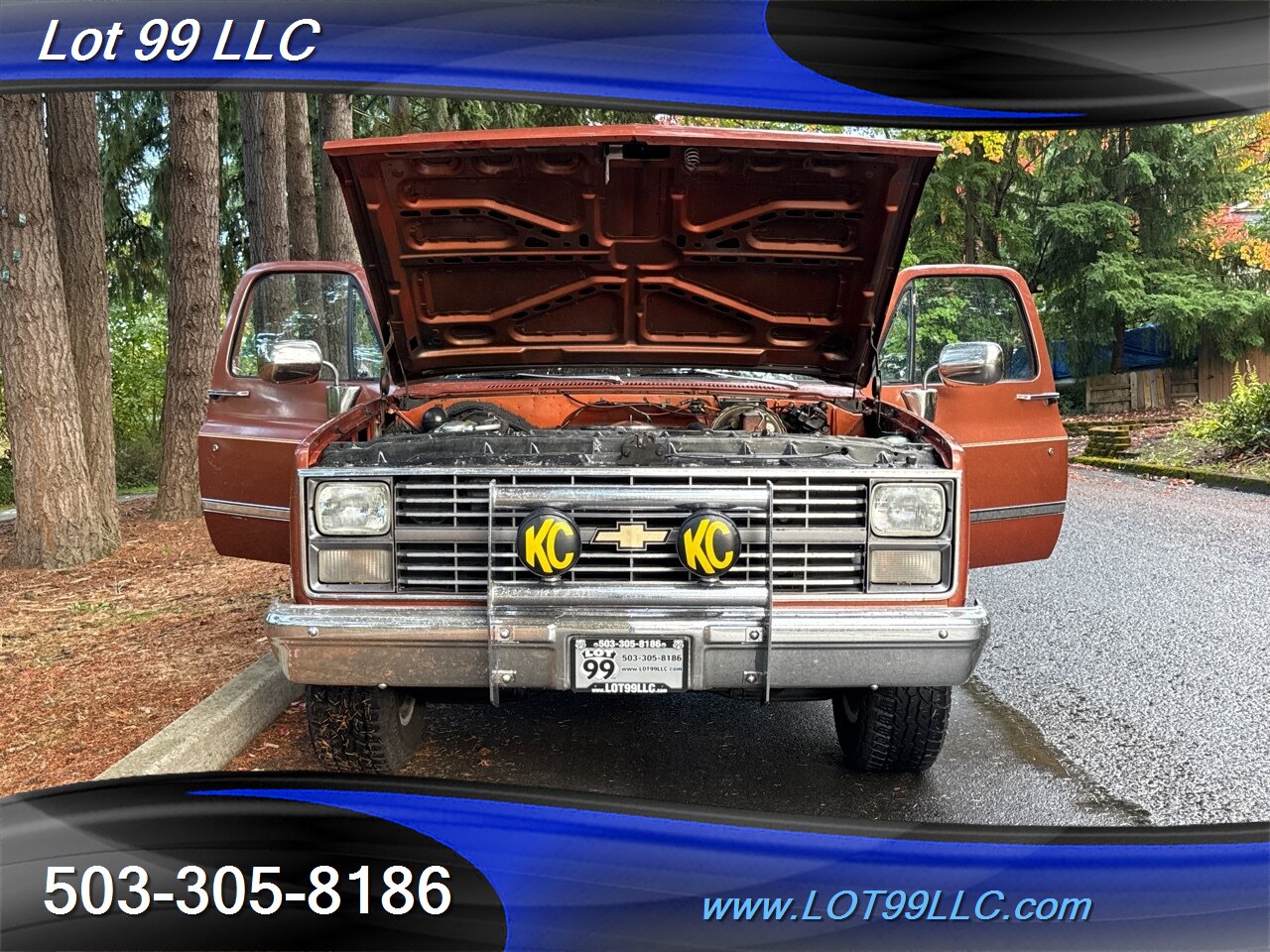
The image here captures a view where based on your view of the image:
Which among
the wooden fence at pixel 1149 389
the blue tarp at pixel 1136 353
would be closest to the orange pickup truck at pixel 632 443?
the wooden fence at pixel 1149 389

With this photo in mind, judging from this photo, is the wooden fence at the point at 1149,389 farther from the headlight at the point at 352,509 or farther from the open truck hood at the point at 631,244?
the headlight at the point at 352,509

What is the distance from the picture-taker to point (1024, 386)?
545cm

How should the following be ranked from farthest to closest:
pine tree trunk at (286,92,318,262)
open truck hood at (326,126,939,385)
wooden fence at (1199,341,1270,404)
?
wooden fence at (1199,341,1270,404)
pine tree trunk at (286,92,318,262)
open truck hood at (326,126,939,385)

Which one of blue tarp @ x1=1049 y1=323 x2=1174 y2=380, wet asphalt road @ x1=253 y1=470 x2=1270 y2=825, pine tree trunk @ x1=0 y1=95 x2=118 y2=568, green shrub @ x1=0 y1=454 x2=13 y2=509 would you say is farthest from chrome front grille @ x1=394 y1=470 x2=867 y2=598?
blue tarp @ x1=1049 y1=323 x2=1174 y2=380

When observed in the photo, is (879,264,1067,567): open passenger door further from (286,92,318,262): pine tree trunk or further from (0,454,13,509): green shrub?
(0,454,13,509): green shrub

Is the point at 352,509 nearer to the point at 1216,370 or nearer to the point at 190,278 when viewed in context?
the point at 190,278

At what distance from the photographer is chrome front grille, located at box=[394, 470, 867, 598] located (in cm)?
362

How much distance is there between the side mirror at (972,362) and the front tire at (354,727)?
105 inches

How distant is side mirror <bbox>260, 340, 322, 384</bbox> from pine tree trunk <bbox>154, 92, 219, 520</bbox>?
19.7 feet

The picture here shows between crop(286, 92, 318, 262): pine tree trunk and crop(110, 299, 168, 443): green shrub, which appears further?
crop(110, 299, 168, 443): green shrub

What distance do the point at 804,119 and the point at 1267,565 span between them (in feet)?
17.0

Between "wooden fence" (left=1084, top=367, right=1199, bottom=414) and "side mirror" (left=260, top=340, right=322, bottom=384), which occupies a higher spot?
"side mirror" (left=260, top=340, right=322, bottom=384)

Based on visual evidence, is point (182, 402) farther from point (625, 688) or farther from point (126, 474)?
point (126, 474)

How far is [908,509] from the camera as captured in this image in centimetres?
371
